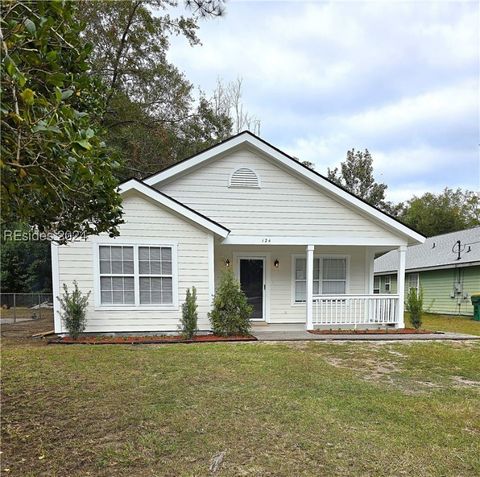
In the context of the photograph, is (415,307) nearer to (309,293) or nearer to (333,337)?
(333,337)

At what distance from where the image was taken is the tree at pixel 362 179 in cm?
4006

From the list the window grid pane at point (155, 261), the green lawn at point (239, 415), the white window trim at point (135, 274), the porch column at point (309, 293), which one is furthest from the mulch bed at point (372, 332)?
the window grid pane at point (155, 261)

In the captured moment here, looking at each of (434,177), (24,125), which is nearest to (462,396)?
(24,125)

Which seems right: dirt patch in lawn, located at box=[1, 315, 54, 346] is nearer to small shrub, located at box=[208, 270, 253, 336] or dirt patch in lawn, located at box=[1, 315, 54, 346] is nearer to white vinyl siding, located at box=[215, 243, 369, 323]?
small shrub, located at box=[208, 270, 253, 336]

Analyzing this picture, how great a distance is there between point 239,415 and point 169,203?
5.81 m

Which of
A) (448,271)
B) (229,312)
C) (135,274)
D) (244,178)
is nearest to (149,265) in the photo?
(135,274)

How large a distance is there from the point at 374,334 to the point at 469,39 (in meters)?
6.70

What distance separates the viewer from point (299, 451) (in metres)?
2.98

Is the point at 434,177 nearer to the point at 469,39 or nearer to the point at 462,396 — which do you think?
the point at 469,39

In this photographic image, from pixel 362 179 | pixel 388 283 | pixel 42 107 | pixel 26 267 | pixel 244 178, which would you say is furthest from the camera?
pixel 362 179

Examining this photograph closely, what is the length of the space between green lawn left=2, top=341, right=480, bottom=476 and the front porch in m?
3.49

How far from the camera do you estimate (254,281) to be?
35.4 feet

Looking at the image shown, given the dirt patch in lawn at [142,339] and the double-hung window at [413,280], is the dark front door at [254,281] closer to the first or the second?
the dirt patch in lawn at [142,339]

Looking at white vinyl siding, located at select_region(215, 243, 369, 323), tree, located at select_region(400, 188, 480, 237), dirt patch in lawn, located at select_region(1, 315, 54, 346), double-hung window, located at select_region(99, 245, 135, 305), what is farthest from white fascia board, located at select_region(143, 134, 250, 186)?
tree, located at select_region(400, 188, 480, 237)
